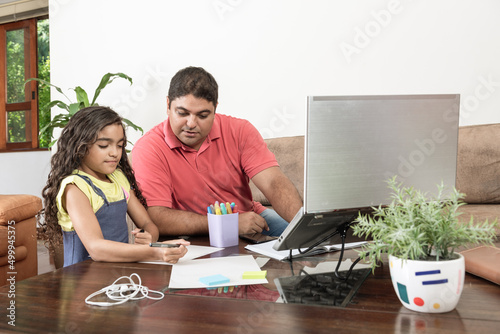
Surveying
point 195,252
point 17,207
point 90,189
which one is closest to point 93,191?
point 90,189

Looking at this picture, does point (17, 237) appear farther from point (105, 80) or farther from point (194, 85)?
point (194, 85)

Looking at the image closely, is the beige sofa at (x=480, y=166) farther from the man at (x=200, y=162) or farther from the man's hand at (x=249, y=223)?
the man's hand at (x=249, y=223)

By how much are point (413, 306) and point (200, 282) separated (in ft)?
1.31

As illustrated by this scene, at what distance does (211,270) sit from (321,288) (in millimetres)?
256

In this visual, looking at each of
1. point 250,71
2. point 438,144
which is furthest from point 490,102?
point 438,144

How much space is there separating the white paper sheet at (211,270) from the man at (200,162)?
20.5 inches

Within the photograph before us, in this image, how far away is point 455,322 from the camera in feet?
2.35

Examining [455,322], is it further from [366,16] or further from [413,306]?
[366,16]

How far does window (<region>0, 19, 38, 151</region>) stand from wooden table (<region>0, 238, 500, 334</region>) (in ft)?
15.2

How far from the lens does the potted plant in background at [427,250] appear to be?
0.75 meters

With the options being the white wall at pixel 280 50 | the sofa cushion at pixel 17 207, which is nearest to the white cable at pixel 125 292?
the sofa cushion at pixel 17 207

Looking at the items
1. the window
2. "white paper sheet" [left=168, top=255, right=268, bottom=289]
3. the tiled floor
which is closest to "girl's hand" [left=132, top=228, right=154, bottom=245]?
"white paper sheet" [left=168, top=255, right=268, bottom=289]

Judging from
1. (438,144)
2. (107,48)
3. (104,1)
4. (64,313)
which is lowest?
(64,313)

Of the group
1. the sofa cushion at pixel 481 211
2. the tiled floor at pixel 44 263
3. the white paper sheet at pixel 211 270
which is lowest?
the tiled floor at pixel 44 263
